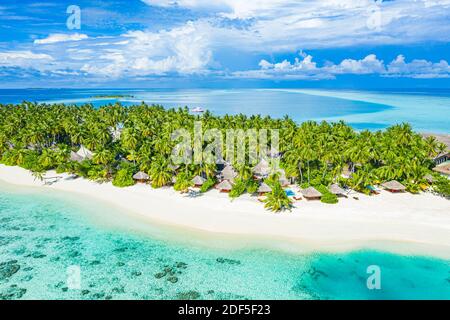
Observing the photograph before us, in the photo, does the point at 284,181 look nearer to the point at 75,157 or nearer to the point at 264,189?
the point at 264,189

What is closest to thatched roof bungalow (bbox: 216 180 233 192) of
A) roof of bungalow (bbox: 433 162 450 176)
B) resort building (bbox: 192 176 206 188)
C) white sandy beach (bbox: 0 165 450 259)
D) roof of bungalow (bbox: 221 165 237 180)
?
white sandy beach (bbox: 0 165 450 259)

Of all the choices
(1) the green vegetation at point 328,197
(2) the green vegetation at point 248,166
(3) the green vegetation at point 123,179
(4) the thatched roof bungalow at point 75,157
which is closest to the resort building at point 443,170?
(2) the green vegetation at point 248,166

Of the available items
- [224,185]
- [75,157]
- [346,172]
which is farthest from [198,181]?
[346,172]

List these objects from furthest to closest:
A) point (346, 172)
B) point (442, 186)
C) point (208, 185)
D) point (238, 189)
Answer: point (346, 172), point (208, 185), point (238, 189), point (442, 186)

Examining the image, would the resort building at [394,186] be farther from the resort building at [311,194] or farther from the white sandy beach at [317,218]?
the resort building at [311,194]

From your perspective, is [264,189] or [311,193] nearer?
[311,193]

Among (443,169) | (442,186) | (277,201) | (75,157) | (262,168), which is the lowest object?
(277,201)

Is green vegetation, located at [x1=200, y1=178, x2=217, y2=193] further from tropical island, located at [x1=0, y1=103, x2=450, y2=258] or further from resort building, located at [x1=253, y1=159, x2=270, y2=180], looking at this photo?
resort building, located at [x1=253, y1=159, x2=270, y2=180]
